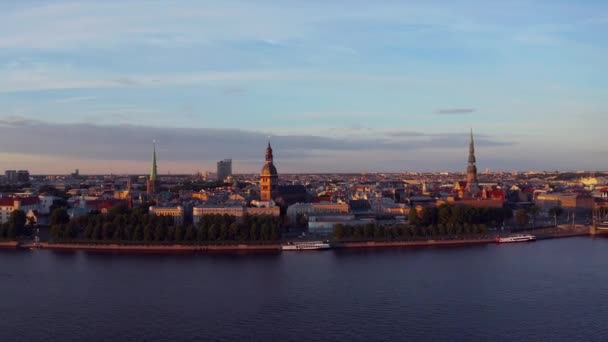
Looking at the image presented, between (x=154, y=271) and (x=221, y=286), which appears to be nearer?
(x=221, y=286)

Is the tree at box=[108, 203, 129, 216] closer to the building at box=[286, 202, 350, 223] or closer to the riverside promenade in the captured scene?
the riverside promenade

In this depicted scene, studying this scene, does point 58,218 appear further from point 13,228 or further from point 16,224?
point 13,228

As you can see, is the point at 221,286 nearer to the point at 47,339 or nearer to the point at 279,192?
the point at 47,339

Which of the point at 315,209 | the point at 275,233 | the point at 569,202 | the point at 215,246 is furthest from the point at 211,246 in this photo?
the point at 569,202

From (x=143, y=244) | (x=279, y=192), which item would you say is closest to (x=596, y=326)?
(x=143, y=244)

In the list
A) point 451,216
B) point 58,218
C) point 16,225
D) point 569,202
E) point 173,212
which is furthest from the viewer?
point 569,202

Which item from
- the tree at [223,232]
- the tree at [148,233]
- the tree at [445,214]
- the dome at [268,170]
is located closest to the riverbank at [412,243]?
the tree at [445,214]
